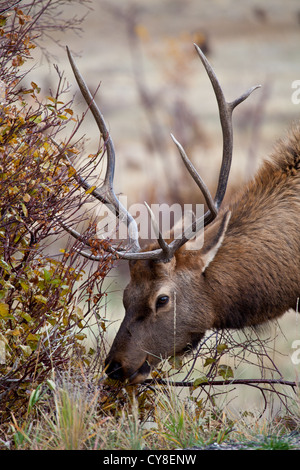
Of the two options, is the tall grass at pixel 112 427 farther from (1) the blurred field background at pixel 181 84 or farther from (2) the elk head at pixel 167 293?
(1) the blurred field background at pixel 181 84

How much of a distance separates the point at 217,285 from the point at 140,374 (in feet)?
2.71

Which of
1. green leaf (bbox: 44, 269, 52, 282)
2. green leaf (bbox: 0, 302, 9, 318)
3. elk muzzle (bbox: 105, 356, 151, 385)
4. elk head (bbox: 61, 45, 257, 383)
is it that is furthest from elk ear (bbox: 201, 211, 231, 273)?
green leaf (bbox: 0, 302, 9, 318)

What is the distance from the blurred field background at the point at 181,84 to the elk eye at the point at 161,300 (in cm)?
48

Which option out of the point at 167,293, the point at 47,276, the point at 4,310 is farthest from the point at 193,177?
the point at 4,310

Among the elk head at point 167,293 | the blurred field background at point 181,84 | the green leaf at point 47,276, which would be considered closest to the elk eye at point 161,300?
the elk head at point 167,293

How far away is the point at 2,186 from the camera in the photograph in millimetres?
4594

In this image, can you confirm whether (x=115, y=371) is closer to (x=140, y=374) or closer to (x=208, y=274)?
(x=140, y=374)

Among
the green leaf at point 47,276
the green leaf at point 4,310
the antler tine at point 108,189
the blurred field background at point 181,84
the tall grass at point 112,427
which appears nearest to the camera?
the tall grass at point 112,427

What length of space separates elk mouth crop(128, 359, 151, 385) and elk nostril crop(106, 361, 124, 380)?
76mm

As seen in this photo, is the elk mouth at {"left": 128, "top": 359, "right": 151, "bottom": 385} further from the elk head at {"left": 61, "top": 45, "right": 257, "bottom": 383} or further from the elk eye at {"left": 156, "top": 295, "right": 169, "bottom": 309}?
the elk eye at {"left": 156, "top": 295, "right": 169, "bottom": 309}

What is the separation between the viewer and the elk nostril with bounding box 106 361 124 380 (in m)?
5.19

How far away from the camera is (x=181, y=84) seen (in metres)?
18.0

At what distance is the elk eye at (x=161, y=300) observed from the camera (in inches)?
211

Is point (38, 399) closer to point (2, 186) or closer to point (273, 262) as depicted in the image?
point (2, 186)
